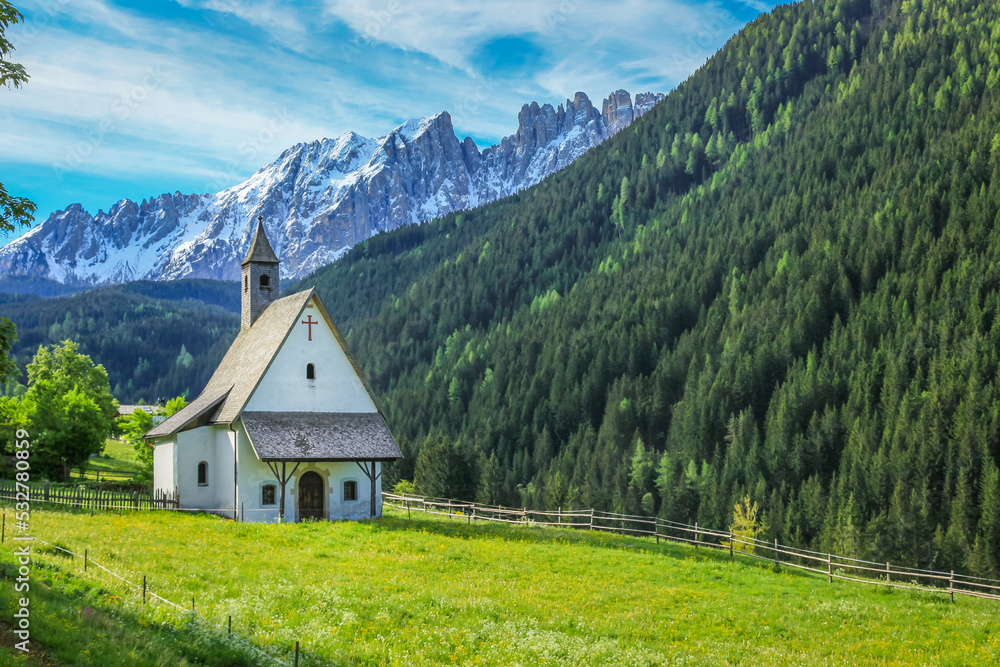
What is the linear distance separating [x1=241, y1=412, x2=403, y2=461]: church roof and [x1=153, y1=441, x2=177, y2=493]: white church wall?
595 cm

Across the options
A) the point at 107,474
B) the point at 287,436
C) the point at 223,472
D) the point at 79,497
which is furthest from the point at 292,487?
the point at 107,474

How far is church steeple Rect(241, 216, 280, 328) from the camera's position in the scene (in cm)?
5562

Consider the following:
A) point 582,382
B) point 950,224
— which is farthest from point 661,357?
point 950,224

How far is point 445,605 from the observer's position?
2489 centimetres

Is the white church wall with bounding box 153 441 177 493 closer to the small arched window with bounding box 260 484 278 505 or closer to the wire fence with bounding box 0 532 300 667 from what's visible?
the small arched window with bounding box 260 484 278 505

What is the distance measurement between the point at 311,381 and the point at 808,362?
354 feet

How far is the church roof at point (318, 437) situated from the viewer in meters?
44.2

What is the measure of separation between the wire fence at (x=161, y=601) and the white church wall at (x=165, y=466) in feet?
76.9

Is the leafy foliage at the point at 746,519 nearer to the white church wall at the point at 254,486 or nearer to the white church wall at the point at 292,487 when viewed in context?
the white church wall at the point at 292,487

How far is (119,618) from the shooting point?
57.0 feet

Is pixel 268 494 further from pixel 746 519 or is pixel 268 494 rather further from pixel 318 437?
pixel 746 519

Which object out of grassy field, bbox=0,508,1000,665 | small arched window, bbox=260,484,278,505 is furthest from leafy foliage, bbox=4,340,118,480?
grassy field, bbox=0,508,1000,665

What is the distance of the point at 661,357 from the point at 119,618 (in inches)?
5914

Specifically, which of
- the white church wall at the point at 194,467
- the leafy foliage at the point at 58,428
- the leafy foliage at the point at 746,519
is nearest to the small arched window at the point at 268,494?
the white church wall at the point at 194,467
